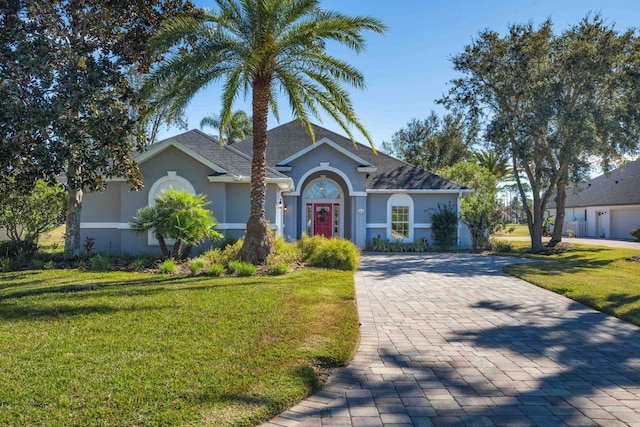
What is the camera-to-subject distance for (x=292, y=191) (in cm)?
2027

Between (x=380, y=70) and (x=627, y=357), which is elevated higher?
(x=380, y=70)

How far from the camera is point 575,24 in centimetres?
2056

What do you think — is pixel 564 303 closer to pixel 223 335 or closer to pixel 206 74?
pixel 223 335

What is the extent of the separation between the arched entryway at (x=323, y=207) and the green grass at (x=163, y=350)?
12.5 meters

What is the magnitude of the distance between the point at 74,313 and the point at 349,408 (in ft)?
17.9

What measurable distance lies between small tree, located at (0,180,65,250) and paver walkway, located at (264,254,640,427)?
42.0 feet

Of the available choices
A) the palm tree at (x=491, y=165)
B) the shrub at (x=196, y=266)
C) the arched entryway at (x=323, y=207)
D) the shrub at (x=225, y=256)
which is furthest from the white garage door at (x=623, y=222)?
the shrub at (x=196, y=266)

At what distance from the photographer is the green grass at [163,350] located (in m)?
3.68

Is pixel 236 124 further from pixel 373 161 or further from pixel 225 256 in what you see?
pixel 225 256

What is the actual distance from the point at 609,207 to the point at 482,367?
129 feet

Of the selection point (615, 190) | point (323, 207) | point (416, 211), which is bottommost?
point (416, 211)

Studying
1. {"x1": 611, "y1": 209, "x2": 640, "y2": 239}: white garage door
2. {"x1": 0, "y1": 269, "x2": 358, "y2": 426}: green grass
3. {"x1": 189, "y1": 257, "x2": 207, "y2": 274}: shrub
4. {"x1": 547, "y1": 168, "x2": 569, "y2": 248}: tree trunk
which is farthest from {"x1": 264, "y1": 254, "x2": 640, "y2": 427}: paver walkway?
{"x1": 611, "y1": 209, "x2": 640, "y2": 239}: white garage door

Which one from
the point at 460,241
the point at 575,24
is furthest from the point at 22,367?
the point at 575,24

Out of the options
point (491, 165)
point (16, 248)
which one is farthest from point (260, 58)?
point (491, 165)
